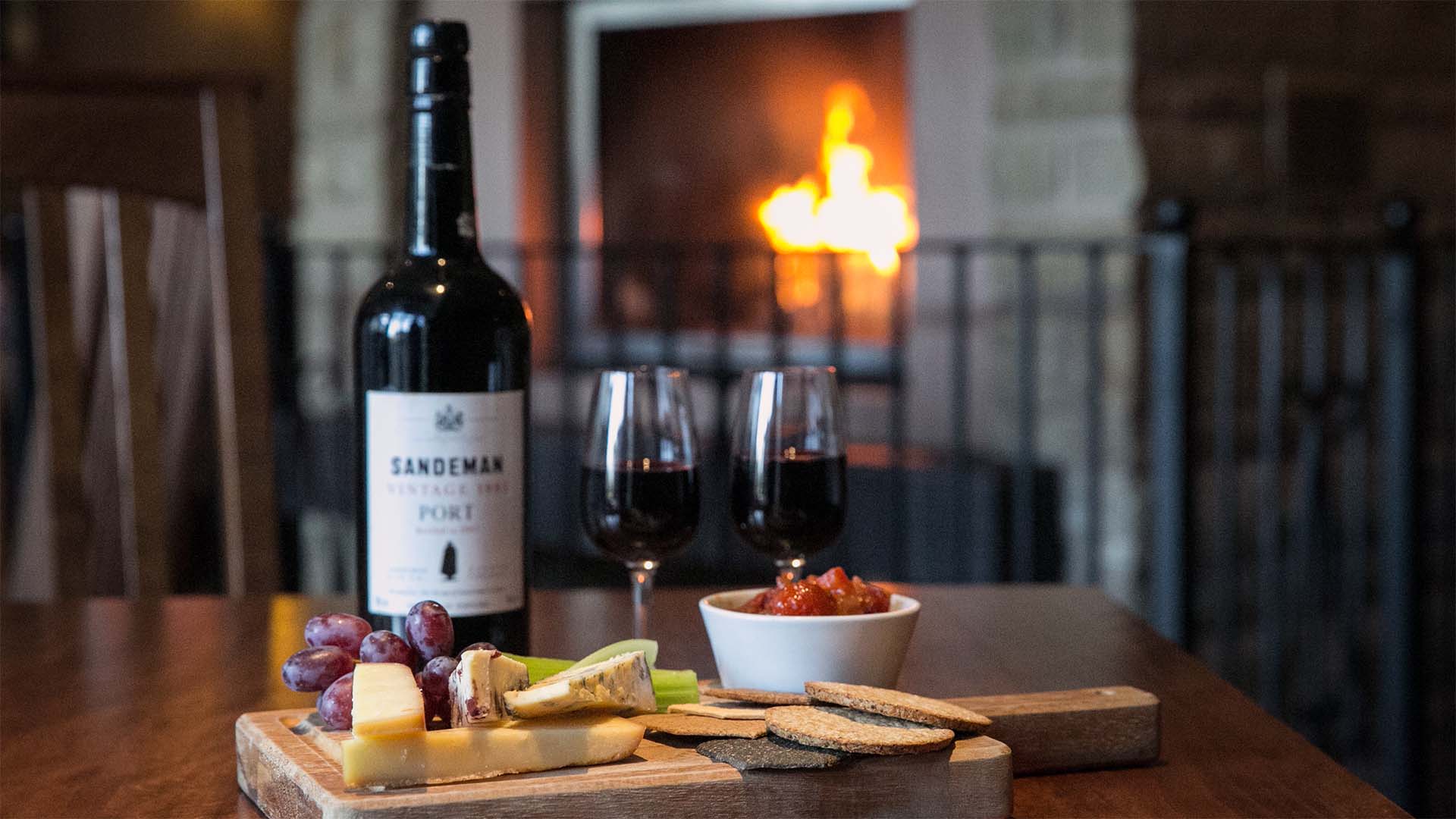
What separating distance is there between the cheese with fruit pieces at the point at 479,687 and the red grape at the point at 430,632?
47 millimetres

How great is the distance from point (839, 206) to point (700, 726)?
120 inches

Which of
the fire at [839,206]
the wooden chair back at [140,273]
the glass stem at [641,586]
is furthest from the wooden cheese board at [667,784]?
the fire at [839,206]

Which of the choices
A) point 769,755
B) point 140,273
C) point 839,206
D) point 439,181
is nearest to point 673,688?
point 769,755

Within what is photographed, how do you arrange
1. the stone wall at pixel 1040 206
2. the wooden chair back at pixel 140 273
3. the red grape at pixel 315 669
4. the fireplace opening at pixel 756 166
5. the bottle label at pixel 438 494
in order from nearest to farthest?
the red grape at pixel 315 669
the bottle label at pixel 438 494
the wooden chair back at pixel 140 273
the stone wall at pixel 1040 206
the fireplace opening at pixel 756 166

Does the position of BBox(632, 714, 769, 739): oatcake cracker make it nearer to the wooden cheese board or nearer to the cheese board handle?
the wooden cheese board

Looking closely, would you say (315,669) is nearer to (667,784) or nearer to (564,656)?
(667,784)

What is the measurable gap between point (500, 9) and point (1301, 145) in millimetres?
2042

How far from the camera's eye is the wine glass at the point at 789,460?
0.87 metres

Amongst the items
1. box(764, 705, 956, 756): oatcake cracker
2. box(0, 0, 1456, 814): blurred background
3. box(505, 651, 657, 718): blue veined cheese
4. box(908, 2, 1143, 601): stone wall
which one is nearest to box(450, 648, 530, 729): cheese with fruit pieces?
box(505, 651, 657, 718): blue veined cheese

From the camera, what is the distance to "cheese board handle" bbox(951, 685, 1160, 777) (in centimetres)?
70

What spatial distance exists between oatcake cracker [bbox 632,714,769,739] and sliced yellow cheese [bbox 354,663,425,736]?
11 cm

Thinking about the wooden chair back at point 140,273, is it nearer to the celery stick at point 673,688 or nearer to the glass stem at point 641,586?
the glass stem at point 641,586

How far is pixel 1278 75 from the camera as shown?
3072 millimetres

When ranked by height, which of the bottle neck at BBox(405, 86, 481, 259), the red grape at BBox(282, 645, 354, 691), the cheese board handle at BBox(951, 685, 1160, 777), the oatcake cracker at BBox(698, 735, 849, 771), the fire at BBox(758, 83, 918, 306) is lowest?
the cheese board handle at BBox(951, 685, 1160, 777)
